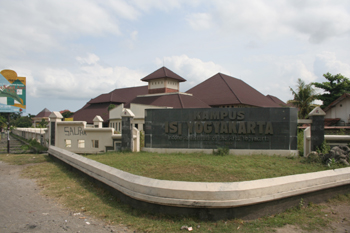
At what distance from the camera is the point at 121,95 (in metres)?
51.1

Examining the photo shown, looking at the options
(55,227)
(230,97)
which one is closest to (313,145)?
(55,227)

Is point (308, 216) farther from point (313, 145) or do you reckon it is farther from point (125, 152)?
point (125, 152)

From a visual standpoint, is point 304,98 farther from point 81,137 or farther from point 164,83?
point 81,137

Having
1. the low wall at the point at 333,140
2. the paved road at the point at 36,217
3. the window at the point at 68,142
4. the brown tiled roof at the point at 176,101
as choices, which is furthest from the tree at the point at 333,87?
the paved road at the point at 36,217

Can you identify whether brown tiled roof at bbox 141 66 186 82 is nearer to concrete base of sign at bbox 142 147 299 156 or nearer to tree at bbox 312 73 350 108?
tree at bbox 312 73 350 108

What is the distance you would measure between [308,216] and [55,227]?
4662mm

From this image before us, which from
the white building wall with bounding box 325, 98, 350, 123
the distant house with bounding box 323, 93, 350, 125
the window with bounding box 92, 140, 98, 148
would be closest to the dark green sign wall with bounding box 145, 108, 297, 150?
the window with bounding box 92, 140, 98, 148

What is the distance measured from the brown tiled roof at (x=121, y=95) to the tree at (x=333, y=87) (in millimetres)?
29416

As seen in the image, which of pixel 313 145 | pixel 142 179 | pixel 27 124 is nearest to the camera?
pixel 142 179

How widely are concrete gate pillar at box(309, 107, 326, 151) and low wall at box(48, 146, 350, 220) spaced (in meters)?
4.57

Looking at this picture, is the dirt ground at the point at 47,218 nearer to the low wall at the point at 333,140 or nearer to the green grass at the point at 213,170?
the green grass at the point at 213,170

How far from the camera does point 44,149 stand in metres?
16.0

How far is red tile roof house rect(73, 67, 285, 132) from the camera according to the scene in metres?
31.3

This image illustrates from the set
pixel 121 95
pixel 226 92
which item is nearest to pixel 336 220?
pixel 226 92
